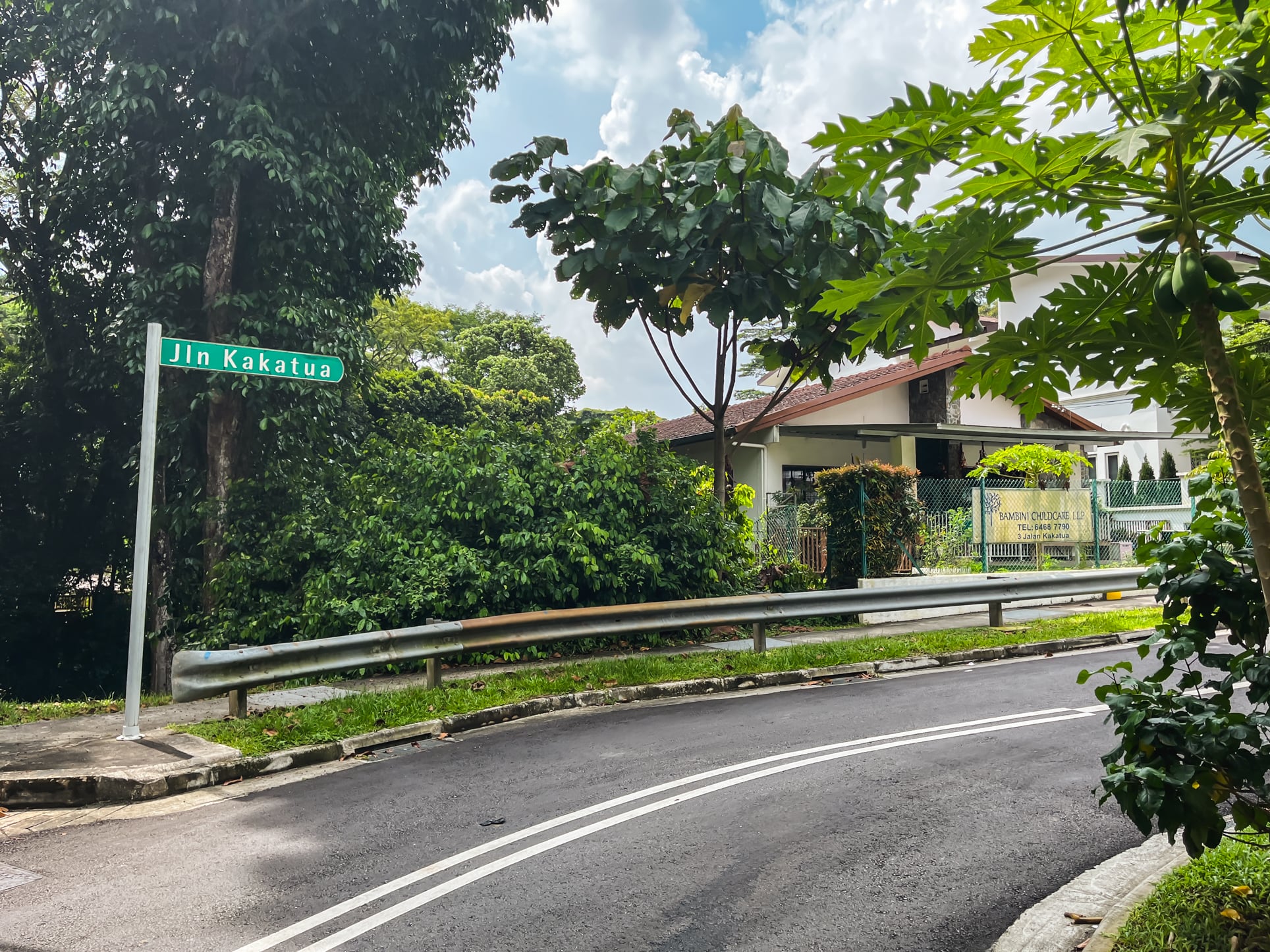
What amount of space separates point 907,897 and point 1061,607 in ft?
44.1

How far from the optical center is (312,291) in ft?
43.2

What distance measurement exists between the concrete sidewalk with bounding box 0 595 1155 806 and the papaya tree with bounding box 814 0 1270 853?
5889 mm

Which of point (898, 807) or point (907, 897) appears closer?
point (907, 897)

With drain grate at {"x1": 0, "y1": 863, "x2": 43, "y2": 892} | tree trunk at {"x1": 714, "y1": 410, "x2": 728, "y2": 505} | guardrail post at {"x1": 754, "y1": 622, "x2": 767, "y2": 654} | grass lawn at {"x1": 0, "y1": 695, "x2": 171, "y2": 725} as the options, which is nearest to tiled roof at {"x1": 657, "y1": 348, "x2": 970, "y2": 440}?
tree trunk at {"x1": 714, "y1": 410, "x2": 728, "y2": 505}

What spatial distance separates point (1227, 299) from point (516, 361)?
4194 cm

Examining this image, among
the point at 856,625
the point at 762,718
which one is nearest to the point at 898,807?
the point at 762,718

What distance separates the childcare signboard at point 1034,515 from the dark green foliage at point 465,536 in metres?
5.49

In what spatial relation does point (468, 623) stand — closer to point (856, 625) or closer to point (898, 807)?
point (898, 807)

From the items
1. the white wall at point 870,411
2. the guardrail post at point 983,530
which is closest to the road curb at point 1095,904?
the guardrail post at point 983,530

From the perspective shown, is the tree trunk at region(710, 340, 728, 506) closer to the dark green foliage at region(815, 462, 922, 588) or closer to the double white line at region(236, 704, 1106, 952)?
the dark green foliage at region(815, 462, 922, 588)

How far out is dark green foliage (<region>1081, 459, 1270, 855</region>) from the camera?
9.42 ft

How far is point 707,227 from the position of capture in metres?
10.0

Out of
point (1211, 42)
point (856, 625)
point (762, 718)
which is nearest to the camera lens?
point (1211, 42)

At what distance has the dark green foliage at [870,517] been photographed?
1532 centimetres
